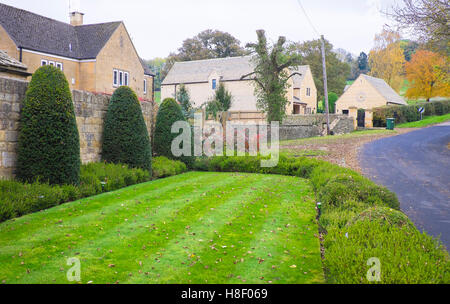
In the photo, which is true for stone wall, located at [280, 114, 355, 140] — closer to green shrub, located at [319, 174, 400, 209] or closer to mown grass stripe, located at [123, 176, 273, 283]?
mown grass stripe, located at [123, 176, 273, 283]

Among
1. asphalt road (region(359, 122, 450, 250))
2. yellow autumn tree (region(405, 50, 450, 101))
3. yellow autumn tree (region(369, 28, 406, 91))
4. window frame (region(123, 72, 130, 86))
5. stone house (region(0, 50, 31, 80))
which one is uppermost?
yellow autumn tree (region(369, 28, 406, 91))

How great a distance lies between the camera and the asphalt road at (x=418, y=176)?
26.2ft

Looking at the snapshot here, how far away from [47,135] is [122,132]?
3.40 metres

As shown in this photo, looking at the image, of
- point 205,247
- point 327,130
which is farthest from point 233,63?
point 205,247

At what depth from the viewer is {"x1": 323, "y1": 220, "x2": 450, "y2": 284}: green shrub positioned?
12.3 ft

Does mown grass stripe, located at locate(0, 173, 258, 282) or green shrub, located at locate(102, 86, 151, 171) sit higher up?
green shrub, located at locate(102, 86, 151, 171)

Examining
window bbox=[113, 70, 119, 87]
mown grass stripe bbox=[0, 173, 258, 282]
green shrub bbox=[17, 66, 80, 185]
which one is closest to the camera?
mown grass stripe bbox=[0, 173, 258, 282]

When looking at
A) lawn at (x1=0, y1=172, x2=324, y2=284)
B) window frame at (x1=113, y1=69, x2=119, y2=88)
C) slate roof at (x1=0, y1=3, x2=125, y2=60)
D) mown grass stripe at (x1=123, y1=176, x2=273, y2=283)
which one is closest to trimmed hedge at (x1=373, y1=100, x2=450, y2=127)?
window frame at (x1=113, y1=69, x2=119, y2=88)

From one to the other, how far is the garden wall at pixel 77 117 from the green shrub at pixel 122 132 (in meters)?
0.35

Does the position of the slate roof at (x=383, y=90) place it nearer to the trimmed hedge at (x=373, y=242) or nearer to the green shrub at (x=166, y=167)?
the green shrub at (x=166, y=167)

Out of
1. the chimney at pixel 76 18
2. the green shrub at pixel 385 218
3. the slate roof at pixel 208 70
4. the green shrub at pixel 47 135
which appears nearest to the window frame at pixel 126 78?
the chimney at pixel 76 18

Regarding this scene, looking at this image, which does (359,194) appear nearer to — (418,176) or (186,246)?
(186,246)

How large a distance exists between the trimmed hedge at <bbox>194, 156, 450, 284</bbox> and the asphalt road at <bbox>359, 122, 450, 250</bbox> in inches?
35.1

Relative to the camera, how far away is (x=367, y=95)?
49562mm
